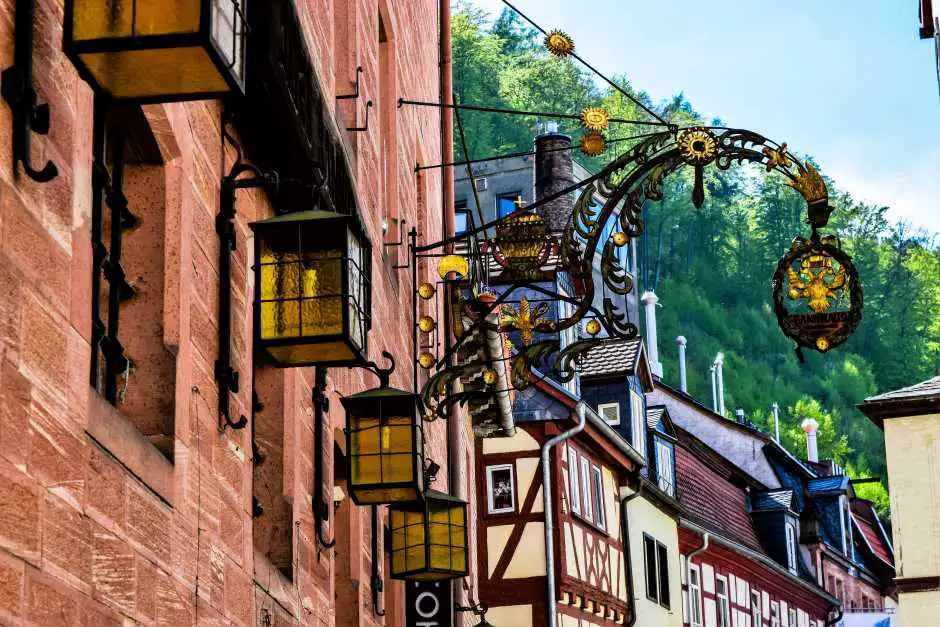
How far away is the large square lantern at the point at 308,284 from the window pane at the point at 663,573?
1039 inches

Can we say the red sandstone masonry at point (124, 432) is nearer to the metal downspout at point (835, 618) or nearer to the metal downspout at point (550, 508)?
the metal downspout at point (550, 508)

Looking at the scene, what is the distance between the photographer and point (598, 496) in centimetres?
2925

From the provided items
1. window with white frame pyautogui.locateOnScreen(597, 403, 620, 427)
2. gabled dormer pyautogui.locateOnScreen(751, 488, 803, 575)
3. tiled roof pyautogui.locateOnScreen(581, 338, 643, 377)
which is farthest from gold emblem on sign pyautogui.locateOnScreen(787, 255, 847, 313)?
gabled dormer pyautogui.locateOnScreen(751, 488, 803, 575)

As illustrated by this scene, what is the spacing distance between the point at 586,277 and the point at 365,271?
429 cm

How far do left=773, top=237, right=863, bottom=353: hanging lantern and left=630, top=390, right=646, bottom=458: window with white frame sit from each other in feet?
68.7

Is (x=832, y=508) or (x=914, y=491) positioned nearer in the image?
(x=914, y=491)

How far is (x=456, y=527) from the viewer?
11.8 meters

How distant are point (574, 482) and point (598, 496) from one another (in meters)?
1.49

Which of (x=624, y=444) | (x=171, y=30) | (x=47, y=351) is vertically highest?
(x=624, y=444)

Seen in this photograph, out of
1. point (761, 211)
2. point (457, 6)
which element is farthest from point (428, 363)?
point (761, 211)

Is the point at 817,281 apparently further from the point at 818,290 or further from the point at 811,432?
the point at 811,432

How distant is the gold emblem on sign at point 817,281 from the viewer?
1118 cm

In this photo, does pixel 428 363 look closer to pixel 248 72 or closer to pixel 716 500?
pixel 248 72

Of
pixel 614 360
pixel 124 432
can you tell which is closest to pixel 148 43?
pixel 124 432
